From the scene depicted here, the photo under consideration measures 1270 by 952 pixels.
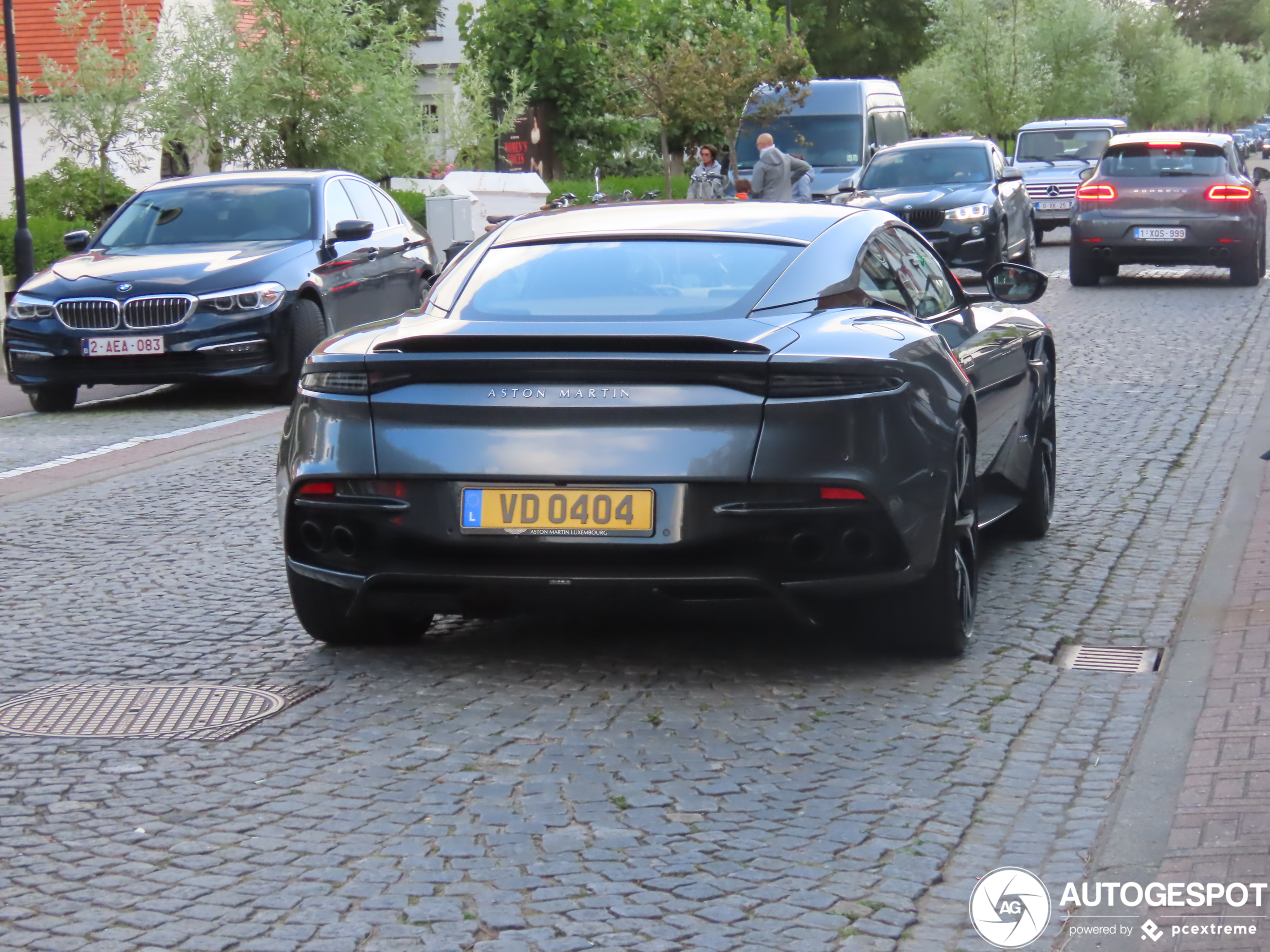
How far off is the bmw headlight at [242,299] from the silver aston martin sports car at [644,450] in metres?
7.21

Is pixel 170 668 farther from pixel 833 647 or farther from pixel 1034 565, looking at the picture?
pixel 1034 565

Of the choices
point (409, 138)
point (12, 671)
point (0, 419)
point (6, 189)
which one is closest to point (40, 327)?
point (0, 419)

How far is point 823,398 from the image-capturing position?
507 centimetres

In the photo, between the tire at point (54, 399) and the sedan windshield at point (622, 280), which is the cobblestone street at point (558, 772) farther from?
the tire at point (54, 399)

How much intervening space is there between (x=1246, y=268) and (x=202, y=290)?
43.3ft

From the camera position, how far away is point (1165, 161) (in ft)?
72.0

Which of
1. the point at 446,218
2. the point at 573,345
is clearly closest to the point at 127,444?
the point at 573,345

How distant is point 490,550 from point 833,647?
123 centimetres

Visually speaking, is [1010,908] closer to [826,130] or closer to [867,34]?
[826,130]

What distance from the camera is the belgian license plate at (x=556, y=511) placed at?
5.05m

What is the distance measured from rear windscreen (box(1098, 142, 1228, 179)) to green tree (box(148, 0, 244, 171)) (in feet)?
39.1

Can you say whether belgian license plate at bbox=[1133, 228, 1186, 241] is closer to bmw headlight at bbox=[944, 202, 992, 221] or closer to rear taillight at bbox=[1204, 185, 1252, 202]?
rear taillight at bbox=[1204, 185, 1252, 202]

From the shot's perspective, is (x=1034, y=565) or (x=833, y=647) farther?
(x=1034, y=565)

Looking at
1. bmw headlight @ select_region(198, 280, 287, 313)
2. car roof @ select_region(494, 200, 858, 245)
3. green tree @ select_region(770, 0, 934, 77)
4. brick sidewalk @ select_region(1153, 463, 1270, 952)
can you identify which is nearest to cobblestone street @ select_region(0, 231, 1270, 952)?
brick sidewalk @ select_region(1153, 463, 1270, 952)
